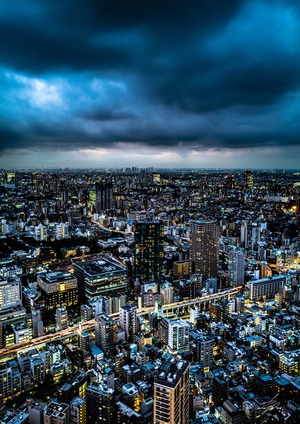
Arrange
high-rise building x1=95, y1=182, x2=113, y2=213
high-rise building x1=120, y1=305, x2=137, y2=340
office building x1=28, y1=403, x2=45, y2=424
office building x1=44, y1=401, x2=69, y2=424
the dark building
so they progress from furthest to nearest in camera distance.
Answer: high-rise building x1=95, y1=182, x2=113, y2=213
high-rise building x1=120, y1=305, x2=137, y2=340
the dark building
office building x1=28, y1=403, x2=45, y2=424
office building x1=44, y1=401, x2=69, y2=424

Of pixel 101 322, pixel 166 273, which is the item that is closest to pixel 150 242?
pixel 166 273

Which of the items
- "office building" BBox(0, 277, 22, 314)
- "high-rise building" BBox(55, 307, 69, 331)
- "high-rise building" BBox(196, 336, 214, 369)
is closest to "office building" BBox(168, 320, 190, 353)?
"high-rise building" BBox(196, 336, 214, 369)

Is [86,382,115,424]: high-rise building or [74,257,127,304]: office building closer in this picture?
[86,382,115,424]: high-rise building

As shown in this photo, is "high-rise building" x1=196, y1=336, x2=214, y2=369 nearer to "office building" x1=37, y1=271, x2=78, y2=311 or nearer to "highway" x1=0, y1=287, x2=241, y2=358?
"highway" x1=0, y1=287, x2=241, y2=358

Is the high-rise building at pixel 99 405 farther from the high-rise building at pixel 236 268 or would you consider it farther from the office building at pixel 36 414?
the high-rise building at pixel 236 268

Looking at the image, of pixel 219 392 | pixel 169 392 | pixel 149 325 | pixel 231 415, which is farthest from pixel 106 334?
pixel 169 392

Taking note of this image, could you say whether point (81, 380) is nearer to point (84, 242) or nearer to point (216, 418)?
point (216, 418)
